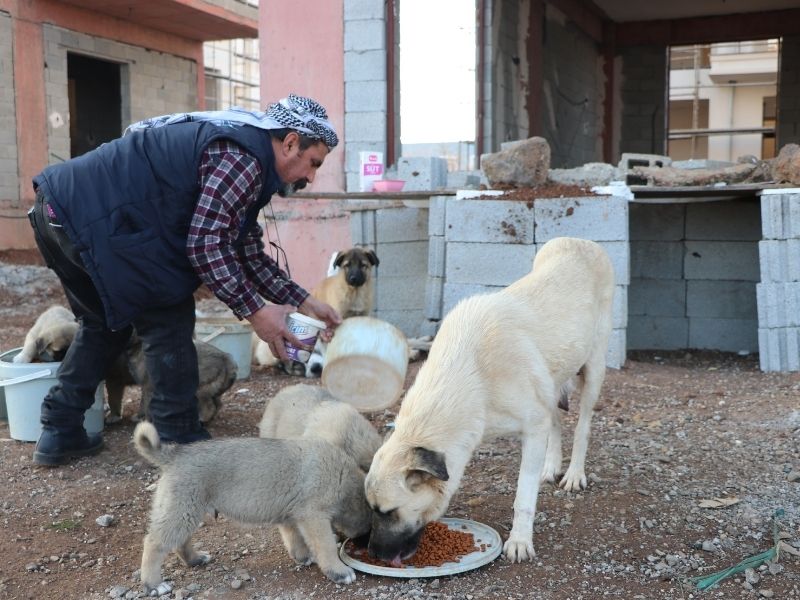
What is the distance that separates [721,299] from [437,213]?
119 inches

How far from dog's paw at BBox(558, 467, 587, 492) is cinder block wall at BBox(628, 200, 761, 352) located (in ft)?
15.5

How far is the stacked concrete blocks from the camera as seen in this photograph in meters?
6.92

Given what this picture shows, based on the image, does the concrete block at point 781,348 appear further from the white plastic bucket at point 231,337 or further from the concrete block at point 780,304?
the white plastic bucket at point 231,337

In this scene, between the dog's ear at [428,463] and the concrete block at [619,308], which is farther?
the concrete block at [619,308]

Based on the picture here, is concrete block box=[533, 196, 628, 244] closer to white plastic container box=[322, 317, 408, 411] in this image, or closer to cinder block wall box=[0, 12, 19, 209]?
white plastic container box=[322, 317, 408, 411]

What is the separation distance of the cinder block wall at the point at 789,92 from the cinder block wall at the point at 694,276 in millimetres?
8159

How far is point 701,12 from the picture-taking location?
15141 millimetres

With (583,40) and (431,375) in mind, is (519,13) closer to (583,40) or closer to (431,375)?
(583,40)

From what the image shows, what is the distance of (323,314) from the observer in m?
4.11

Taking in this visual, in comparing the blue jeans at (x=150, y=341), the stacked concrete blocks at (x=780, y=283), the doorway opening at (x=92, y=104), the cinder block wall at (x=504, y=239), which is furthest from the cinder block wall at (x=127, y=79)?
the stacked concrete blocks at (x=780, y=283)

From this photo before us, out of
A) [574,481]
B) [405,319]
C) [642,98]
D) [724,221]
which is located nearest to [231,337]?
[405,319]

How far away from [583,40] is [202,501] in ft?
43.7

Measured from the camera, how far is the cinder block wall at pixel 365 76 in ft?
29.5

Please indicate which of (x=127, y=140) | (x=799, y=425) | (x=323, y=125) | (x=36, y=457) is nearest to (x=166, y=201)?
(x=127, y=140)
